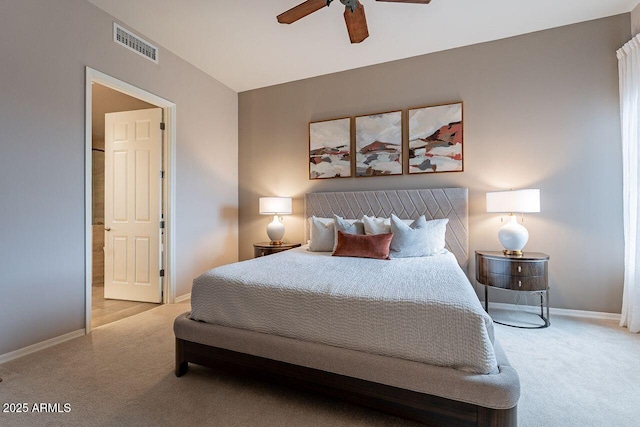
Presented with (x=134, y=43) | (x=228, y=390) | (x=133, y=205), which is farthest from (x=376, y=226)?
(x=134, y=43)

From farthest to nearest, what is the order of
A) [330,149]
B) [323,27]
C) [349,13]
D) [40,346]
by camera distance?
[330,149] → [323,27] → [40,346] → [349,13]

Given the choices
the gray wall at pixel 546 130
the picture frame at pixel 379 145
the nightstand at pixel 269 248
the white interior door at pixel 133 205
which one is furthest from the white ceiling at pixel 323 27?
the nightstand at pixel 269 248

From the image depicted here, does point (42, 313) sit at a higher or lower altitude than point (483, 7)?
lower

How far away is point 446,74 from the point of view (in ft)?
11.4

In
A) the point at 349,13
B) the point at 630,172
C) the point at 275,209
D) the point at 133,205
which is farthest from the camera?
the point at 275,209

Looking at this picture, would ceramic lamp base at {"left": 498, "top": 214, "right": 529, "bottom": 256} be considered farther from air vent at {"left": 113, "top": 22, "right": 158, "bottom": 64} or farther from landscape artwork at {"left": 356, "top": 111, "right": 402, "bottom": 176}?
air vent at {"left": 113, "top": 22, "right": 158, "bottom": 64}

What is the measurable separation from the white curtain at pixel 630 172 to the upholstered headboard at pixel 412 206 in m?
1.33

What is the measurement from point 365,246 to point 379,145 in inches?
62.3

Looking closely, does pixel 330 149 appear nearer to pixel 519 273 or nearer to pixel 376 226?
pixel 376 226

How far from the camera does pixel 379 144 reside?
148 inches

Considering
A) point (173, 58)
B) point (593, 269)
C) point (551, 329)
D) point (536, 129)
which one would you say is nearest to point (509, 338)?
point (551, 329)

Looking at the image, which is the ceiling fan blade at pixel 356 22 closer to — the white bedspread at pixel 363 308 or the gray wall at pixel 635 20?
the white bedspread at pixel 363 308

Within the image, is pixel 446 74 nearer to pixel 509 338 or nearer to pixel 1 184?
pixel 509 338

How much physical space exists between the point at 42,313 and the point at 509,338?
392cm
